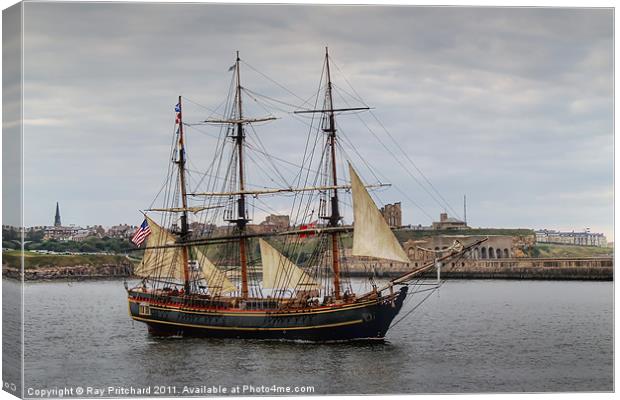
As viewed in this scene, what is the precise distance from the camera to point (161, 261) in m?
39.0

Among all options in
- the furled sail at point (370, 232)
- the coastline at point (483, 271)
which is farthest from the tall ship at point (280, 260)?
the coastline at point (483, 271)

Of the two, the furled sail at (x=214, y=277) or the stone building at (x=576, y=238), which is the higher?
the stone building at (x=576, y=238)

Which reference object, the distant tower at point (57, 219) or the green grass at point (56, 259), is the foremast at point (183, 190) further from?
the green grass at point (56, 259)

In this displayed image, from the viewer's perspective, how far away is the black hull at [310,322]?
32438 mm

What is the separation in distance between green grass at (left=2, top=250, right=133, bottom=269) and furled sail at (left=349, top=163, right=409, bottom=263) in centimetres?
999

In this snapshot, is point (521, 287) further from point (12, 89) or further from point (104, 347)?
Answer: point (12, 89)

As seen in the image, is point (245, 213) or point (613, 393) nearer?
point (613, 393)

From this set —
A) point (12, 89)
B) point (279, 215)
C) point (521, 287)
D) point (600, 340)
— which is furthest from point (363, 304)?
point (521, 287)

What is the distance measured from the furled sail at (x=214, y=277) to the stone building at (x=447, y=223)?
768 centimetres

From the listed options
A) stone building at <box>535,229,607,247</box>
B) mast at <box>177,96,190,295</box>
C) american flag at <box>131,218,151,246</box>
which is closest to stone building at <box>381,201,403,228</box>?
stone building at <box>535,229,607,247</box>

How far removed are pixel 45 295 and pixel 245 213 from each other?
2595 centimetres

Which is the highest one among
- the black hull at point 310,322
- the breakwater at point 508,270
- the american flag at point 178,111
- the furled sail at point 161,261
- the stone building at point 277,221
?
the american flag at point 178,111

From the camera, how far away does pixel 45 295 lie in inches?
2234

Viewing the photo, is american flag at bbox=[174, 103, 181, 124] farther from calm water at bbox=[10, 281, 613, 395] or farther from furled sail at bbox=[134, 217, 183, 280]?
furled sail at bbox=[134, 217, 183, 280]
